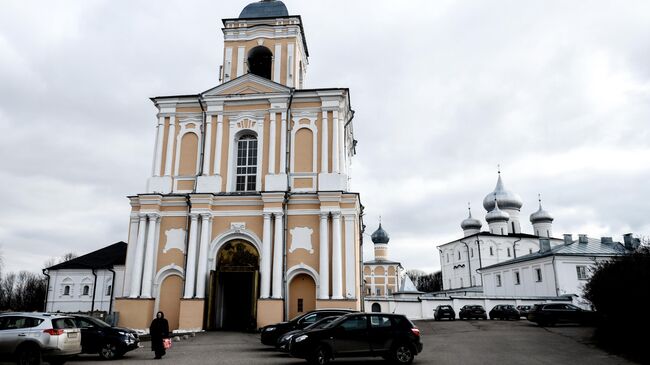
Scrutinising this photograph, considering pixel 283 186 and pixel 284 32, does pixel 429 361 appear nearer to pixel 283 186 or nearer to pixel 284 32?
pixel 283 186

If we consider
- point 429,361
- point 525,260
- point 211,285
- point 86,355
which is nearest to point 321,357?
point 429,361

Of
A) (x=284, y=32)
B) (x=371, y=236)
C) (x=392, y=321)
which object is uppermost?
(x=284, y=32)

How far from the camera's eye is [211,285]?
24312 millimetres

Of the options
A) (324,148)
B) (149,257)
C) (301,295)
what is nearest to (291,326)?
(301,295)

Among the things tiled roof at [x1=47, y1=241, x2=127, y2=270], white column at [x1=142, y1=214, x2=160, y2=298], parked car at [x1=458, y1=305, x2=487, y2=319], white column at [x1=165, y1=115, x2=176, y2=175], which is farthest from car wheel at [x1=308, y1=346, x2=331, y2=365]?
tiled roof at [x1=47, y1=241, x2=127, y2=270]

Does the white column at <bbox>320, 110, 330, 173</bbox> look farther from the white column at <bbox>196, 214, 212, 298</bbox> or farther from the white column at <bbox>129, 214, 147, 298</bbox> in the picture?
the white column at <bbox>129, 214, 147, 298</bbox>

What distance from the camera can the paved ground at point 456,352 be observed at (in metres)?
13.5

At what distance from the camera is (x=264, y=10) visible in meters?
31.0

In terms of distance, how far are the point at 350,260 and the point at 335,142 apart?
6104mm

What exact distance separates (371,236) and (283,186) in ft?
160

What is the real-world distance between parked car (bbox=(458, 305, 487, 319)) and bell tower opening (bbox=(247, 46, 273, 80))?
20452mm

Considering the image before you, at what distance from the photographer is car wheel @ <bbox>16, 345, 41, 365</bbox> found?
12477 millimetres

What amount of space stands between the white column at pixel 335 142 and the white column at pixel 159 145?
916 cm

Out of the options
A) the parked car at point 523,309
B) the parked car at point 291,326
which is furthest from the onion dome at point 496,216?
the parked car at point 291,326
